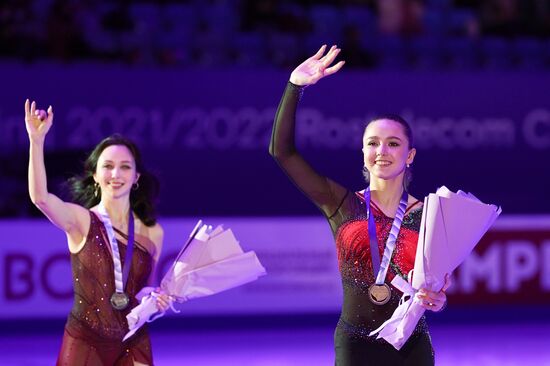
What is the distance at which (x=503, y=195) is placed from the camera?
35.8 ft

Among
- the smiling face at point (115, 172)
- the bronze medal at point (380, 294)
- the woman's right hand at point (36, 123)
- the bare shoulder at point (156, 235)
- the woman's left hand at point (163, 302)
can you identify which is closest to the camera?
the bronze medal at point (380, 294)

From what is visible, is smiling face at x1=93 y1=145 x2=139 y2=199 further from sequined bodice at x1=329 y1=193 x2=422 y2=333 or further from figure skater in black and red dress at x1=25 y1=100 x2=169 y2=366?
sequined bodice at x1=329 y1=193 x2=422 y2=333

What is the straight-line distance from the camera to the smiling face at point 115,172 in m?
4.85

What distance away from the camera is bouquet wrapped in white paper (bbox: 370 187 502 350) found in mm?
3840

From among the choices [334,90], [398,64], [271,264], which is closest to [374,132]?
[271,264]

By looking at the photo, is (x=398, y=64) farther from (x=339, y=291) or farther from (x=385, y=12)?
(x=339, y=291)

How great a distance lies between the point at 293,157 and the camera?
4.11 m

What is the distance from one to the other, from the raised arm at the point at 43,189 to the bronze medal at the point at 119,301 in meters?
0.35

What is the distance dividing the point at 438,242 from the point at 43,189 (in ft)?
5.68

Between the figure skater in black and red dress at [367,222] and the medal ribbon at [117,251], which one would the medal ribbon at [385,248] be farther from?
the medal ribbon at [117,251]

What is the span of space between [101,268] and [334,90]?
6.22m

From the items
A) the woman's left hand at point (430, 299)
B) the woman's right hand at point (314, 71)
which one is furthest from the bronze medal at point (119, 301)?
the woman's left hand at point (430, 299)

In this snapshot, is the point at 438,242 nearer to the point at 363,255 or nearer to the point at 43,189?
the point at 363,255

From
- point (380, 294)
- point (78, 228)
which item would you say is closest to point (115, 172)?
point (78, 228)
